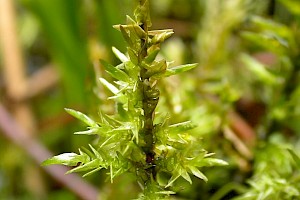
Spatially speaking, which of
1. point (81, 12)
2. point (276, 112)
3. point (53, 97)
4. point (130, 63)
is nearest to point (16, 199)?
point (53, 97)

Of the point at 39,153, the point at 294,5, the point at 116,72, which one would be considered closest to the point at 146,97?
the point at 116,72

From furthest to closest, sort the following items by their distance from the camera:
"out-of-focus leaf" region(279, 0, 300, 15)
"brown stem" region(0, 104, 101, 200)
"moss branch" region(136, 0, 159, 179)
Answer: "brown stem" region(0, 104, 101, 200) < "out-of-focus leaf" region(279, 0, 300, 15) < "moss branch" region(136, 0, 159, 179)

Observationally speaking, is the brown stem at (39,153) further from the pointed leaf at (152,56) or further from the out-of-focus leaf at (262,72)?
the pointed leaf at (152,56)

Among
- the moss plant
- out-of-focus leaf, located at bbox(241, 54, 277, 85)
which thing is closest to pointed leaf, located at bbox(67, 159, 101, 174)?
the moss plant

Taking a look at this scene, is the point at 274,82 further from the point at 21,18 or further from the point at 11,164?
the point at 21,18

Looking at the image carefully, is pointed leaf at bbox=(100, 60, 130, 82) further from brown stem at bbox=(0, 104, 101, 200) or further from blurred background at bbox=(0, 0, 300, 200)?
brown stem at bbox=(0, 104, 101, 200)
